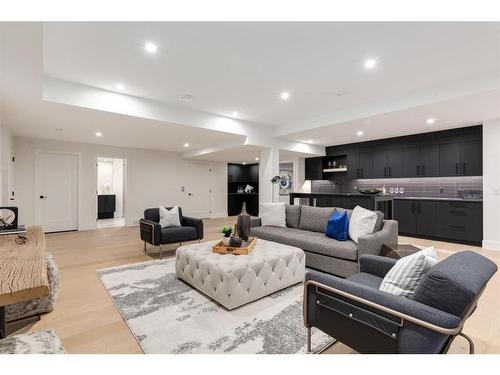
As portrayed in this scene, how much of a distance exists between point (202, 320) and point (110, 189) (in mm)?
9042

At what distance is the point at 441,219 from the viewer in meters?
5.39

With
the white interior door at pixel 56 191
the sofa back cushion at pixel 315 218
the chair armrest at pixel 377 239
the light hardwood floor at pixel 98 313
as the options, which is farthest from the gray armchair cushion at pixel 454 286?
the white interior door at pixel 56 191

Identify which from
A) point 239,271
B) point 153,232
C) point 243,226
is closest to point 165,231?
point 153,232

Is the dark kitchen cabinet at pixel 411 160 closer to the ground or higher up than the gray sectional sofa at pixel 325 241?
higher up

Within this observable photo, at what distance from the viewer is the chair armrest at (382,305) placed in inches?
45.5

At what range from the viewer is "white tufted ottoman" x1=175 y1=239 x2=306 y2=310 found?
237cm

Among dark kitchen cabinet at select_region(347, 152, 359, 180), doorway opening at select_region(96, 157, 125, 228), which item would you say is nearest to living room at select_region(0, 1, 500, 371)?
dark kitchen cabinet at select_region(347, 152, 359, 180)

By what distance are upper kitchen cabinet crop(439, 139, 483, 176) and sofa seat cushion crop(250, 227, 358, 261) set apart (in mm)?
3817

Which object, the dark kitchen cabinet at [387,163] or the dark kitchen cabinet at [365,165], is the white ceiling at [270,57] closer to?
the dark kitchen cabinet at [387,163]

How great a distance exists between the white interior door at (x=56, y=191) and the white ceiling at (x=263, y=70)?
4.46 feet

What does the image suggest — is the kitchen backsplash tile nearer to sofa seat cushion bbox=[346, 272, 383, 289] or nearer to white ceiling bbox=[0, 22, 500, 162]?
white ceiling bbox=[0, 22, 500, 162]

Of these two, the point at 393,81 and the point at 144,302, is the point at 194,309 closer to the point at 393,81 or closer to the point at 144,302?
the point at 144,302

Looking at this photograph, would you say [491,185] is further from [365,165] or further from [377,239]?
[377,239]
